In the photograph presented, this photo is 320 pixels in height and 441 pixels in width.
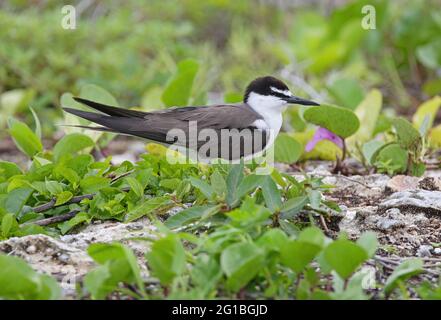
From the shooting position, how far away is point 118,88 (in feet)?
22.2

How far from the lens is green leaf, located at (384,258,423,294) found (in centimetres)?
265

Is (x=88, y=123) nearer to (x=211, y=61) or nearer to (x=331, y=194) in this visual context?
(x=331, y=194)

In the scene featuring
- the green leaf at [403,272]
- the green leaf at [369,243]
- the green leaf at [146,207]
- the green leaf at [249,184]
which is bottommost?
the green leaf at [403,272]

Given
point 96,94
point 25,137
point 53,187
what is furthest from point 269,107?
point 53,187

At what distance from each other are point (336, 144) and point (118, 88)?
2753mm

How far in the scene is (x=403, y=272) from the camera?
2643 mm

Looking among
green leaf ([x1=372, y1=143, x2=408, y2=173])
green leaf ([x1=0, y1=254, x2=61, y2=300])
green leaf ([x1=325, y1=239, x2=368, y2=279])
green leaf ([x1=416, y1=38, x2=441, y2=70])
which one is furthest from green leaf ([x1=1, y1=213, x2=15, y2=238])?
green leaf ([x1=416, y1=38, x2=441, y2=70])

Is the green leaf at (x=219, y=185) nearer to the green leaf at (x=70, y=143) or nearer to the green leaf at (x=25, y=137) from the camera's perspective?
the green leaf at (x=70, y=143)

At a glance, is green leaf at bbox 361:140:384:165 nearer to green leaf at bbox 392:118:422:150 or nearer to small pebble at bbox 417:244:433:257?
green leaf at bbox 392:118:422:150

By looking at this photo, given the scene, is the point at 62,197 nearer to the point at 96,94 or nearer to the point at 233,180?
the point at 233,180

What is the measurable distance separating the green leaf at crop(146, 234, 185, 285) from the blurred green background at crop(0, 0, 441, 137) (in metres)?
3.56

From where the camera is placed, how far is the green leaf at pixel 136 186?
129 inches

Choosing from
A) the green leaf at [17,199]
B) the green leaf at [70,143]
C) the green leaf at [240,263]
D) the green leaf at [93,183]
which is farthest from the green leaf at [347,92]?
the green leaf at [240,263]

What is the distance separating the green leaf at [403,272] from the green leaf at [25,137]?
1.97m
